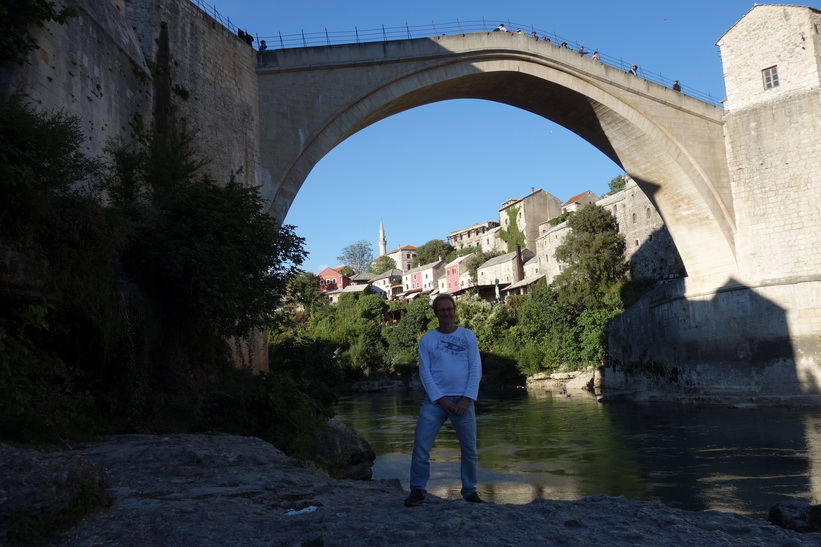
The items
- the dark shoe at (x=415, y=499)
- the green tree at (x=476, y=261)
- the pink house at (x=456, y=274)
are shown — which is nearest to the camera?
the dark shoe at (x=415, y=499)

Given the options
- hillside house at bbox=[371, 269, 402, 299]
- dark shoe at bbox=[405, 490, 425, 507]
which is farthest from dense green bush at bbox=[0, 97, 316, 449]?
hillside house at bbox=[371, 269, 402, 299]

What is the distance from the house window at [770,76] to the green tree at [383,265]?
61.4 meters

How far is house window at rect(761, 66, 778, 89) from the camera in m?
14.3

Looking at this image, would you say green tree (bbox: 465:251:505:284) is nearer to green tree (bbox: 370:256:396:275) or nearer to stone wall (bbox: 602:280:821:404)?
green tree (bbox: 370:256:396:275)

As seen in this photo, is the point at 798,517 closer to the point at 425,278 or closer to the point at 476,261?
the point at 476,261

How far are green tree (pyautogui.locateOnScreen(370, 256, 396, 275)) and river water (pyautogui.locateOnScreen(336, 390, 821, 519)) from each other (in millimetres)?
60772

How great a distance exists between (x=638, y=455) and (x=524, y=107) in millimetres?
10085

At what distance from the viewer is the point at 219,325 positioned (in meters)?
7.04

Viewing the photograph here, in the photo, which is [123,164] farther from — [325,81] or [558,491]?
[558,491]

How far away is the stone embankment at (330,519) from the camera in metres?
2.50

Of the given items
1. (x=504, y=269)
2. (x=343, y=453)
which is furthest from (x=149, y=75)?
(x=504, y=269)

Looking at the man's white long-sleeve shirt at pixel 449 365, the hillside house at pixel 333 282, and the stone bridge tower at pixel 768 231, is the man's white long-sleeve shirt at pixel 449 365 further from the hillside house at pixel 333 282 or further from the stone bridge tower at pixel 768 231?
the hillside house at pixel 333 282

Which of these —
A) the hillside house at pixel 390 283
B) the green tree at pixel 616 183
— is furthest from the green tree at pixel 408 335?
the hillside house at pixel 390 283

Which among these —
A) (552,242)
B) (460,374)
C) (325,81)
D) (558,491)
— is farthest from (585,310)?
(460,374)
